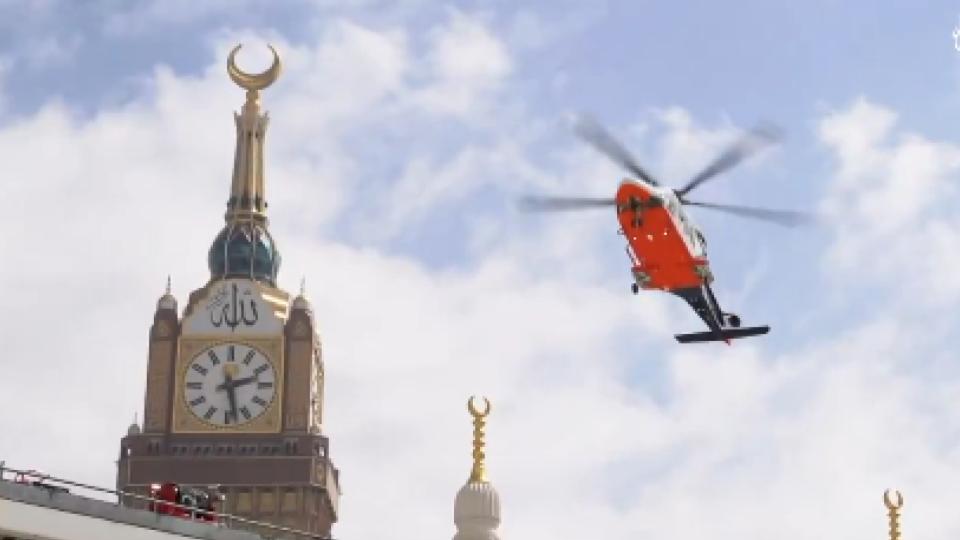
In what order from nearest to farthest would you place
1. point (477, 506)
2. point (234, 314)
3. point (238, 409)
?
1. point (477, 506)
2. point (238, 409)
3. point (234, 314)

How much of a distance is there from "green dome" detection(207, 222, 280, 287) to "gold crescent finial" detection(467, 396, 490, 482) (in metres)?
67.1

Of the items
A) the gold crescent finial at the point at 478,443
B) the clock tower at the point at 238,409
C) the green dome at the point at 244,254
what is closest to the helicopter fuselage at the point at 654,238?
the gold crescent finial at the point at 478,443

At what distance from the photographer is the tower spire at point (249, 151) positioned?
168m

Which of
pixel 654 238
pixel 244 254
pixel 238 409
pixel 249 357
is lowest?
pixel 654 238

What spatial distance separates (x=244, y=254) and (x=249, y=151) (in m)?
7.75

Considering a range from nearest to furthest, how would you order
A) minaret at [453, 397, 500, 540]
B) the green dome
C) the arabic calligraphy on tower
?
minaret at [453, 397, 500, 540], the arabic calligraphy on tower, the green dome

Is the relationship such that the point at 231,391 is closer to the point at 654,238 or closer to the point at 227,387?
the point at 227,387

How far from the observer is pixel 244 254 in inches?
6531

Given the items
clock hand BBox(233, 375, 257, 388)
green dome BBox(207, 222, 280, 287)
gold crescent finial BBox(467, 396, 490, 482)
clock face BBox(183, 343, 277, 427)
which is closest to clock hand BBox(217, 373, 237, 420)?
clock face BBox(183, 343, 277, 427)

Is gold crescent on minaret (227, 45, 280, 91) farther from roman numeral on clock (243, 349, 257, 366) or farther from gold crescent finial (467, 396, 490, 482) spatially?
gold crescent finial (467, 396, 490, 482)

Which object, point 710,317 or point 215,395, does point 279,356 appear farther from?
point 710,317

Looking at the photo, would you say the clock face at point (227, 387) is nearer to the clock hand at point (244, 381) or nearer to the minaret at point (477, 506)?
the clock hand at point (244, 381)

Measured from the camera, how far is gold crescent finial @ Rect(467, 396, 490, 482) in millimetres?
98875

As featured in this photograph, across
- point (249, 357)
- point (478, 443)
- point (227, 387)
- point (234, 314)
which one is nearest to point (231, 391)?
point (227, 387)
